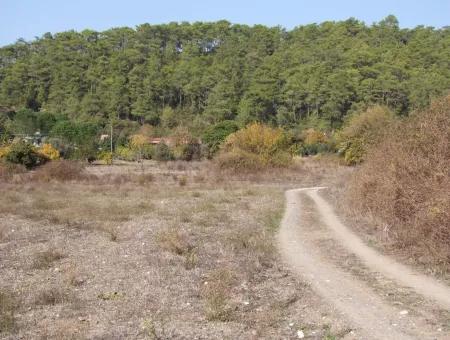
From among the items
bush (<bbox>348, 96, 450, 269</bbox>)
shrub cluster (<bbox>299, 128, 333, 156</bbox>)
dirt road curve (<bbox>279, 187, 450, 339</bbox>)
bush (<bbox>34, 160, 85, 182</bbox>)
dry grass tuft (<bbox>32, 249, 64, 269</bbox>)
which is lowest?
shrub cluster (<bbox>299, 128, 333, 156</bbox>)

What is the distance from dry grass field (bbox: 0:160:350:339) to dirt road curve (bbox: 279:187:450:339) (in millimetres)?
373

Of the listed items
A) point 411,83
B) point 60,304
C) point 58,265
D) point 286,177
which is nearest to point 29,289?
point 60,304

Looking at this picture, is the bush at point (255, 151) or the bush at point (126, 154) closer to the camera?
the bush at point (255, 151)

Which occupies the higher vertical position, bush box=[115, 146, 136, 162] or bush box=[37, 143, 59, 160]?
bush box=[37, 143, 59, 160]

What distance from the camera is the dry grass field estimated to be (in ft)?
26.0

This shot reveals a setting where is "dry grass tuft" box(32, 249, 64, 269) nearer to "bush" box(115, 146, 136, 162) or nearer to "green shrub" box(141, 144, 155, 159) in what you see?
"green shrub" box(141, 144, 155, 159)

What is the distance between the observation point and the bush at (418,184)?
1155 centimetres

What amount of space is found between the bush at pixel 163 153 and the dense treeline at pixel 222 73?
22.8m

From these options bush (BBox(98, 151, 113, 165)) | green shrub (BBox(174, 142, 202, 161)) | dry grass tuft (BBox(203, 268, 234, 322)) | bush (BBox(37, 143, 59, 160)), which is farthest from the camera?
green shrub (BBox(174, 142, 202, 161))

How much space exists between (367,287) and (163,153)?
2798 inches

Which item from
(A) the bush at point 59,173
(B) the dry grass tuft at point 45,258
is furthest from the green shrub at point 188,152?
(B) the dry grass tuft at point 45,258

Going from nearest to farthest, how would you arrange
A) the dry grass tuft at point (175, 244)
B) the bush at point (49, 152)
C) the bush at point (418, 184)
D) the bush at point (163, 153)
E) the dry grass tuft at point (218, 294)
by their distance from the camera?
the dry grass tuft at point (218, 294) → the bush at point (418, 184) → the dry grass tuft at point (175, 244) → the bush at point (49, 152) → the bush at point (163, 153)

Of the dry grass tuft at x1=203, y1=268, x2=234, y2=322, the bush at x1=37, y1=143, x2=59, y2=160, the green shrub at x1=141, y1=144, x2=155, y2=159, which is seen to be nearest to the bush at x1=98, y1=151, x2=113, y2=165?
the green shrub at x1=141, y1=144, x2=155, y2=159

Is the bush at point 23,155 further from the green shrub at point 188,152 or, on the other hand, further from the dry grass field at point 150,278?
the dry grass field at point 150,278
